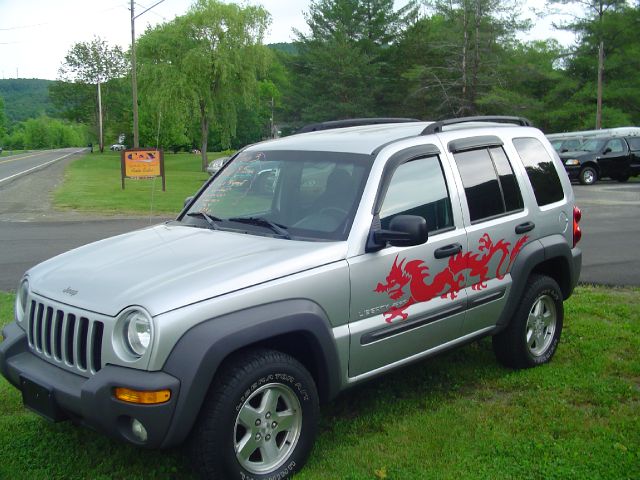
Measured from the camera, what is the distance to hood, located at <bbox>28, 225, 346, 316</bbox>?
336cm

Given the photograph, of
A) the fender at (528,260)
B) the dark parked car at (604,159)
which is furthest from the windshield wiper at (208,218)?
the dark parked car at (604,159)

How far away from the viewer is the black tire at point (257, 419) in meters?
3.33

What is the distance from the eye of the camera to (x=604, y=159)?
2809cm

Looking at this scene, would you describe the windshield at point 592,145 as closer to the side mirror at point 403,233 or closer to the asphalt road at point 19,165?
the asphalt road at point 19,165

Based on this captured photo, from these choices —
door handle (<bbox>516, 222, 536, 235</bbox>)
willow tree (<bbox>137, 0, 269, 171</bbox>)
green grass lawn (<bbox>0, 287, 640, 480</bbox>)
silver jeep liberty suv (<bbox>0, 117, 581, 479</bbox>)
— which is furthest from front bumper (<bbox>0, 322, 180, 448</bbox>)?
willow tree (<bbox>137, 0, 269, 171</bbox>)

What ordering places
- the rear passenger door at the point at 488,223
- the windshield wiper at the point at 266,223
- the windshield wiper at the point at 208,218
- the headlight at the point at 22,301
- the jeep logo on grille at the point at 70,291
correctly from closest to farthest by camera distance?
the jeep logo on grille at the point at 70,291, the headlight at the point at 22,301, the windshield wiper at the point at 266,223, the windshield wiper at the point at 208,218, the rear passenger door at the point at 488,223

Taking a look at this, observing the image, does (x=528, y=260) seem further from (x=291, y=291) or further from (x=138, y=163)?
(x=138, y=163)

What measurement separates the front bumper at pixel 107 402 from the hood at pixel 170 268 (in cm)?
31

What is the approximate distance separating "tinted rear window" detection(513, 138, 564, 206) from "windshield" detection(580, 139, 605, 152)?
2454 centimetres

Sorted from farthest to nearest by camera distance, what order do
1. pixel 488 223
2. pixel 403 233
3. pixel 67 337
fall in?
pixel 488 223, pixel 403 233, pixel 67 337

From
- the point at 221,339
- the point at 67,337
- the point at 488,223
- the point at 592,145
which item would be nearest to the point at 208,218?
the point at 67,337

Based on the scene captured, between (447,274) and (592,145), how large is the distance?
26369mm

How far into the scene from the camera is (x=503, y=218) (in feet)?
16.4

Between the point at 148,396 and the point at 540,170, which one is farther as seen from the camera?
the point at 540,170
